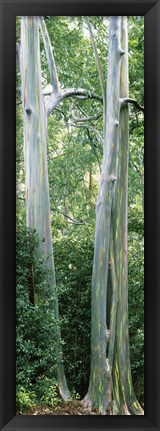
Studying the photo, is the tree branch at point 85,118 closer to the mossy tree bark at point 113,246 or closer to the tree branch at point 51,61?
the mossy tree bark at point 113,246

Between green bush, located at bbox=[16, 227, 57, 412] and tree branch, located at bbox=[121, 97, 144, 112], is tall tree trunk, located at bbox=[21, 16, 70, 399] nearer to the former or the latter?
green bush, located at bbox=[16, 227, 57, 412]

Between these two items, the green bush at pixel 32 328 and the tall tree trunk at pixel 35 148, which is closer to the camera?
the green bush at pixel 32 328

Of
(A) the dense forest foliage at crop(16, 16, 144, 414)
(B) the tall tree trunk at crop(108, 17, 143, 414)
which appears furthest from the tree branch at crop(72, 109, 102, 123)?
(B) the tall tree trunk at crop(108, 17, 143, 414)

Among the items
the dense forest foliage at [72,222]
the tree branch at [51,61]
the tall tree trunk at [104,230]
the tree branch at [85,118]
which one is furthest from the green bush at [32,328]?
the tree branch at [51,61]

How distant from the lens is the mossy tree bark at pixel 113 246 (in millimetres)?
2643

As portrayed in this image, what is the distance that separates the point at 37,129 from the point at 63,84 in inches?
→ 10.1

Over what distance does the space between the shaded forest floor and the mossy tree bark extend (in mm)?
85

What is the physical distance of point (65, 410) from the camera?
258cm

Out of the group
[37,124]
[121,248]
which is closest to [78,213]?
[121,248]

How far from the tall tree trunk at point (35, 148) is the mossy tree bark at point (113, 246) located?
7.8 inches

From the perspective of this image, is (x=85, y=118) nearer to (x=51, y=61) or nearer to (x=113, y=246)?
(x=51, y=61)

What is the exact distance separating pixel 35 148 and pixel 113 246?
24.5 inches
